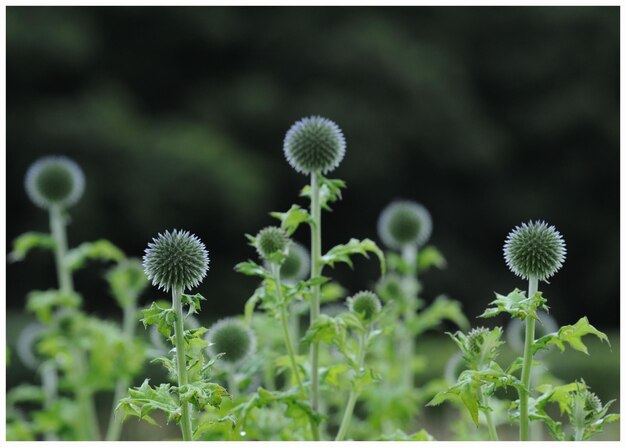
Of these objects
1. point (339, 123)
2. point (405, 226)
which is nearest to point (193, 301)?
point (405, 226)

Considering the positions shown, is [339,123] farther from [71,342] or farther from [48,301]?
[48,301]

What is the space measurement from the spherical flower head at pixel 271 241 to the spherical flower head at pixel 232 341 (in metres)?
0.45

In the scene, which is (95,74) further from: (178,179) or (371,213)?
(371,213)

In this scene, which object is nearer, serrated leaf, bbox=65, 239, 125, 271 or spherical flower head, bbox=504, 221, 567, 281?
spherical flower head, bbox=504, 221, 567, 281

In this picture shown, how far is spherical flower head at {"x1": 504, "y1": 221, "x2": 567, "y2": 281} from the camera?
2.46 meters

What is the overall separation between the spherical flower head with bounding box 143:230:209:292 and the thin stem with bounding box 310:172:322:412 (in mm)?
563

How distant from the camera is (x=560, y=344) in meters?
2.36

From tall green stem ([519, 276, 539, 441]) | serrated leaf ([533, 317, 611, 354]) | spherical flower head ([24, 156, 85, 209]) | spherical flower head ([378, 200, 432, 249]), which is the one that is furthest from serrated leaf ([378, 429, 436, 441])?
spherical flower head ([24, 156, 85, 209])

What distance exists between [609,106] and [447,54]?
354 cm

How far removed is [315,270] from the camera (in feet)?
9.40

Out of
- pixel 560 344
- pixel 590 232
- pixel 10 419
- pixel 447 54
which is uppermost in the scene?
pixel 447 54

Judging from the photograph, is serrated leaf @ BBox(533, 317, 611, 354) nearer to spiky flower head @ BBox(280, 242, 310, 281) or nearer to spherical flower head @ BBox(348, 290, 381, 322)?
spherical flower head @ BBox(348, 290, 381, 322)

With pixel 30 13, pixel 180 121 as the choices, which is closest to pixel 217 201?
pixel 180 121

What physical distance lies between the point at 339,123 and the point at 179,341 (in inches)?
596
